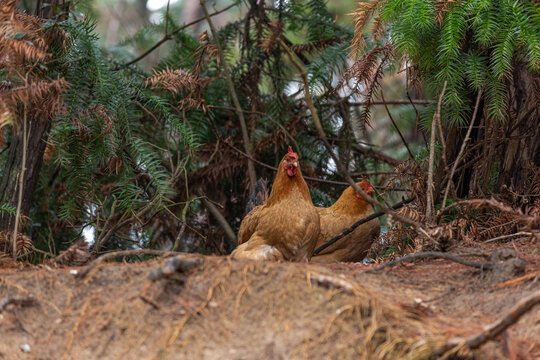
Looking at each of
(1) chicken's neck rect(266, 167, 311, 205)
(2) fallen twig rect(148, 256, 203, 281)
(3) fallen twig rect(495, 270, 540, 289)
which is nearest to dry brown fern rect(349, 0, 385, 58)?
(1) chicken's neck rect(266, 167, 311, 205)

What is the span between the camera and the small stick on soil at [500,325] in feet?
6.52

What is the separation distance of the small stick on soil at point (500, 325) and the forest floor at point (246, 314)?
7 centimetres

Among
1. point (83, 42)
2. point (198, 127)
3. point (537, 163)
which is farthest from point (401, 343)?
point (198, 127)

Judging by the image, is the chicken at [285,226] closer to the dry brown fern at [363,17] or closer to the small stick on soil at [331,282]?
the dry brown fern at [363,17]

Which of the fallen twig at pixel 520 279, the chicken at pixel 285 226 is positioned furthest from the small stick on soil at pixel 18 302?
the fallen twig at pixel 520 279

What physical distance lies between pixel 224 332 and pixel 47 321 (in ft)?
2.83

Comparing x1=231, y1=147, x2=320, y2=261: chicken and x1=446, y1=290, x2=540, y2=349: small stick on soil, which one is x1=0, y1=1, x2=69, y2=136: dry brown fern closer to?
x1=231, y1=147, x2=320, y2=261: chicken

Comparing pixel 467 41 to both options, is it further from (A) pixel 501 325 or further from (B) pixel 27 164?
(B) pixel 27 164

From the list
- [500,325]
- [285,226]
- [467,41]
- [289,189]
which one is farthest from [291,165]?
[500,325]

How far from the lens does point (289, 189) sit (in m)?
4.54

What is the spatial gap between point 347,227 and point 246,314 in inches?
123

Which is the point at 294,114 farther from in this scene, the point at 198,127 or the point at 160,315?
the point at 160,315

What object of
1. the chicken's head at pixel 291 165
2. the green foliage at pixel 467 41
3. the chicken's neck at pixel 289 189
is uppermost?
the green foliage at pixel 467 41

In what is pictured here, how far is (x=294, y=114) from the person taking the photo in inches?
229
